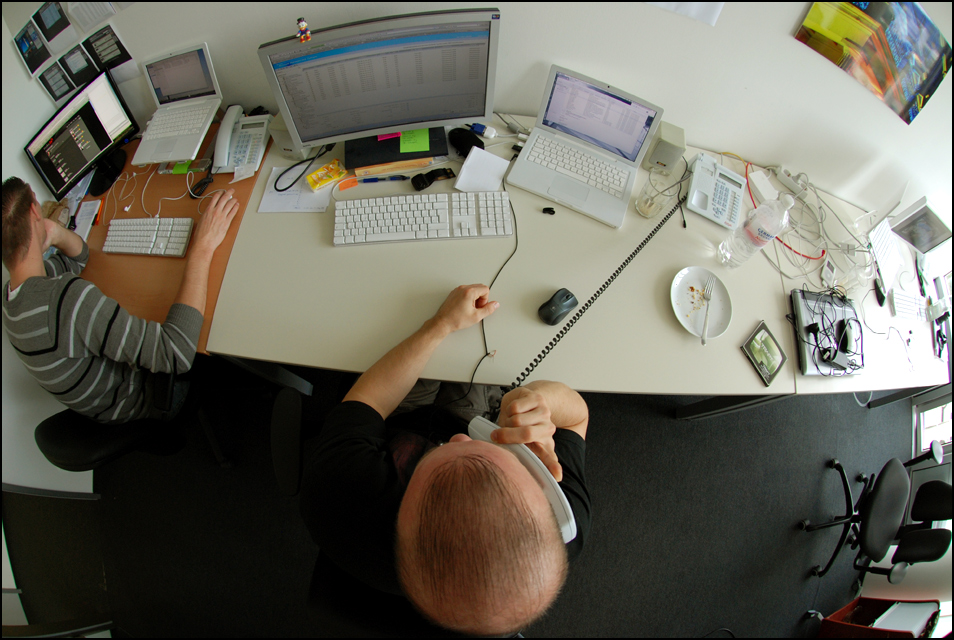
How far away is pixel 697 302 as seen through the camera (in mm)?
1154

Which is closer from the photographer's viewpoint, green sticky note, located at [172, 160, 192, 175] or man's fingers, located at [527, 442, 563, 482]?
man's fingers, located at [527, 442, 563, 482]

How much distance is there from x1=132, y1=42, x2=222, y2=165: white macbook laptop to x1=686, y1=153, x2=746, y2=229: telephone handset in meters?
1.67

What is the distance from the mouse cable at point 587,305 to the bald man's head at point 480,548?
0.43 metres

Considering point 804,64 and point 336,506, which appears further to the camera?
point 804,64

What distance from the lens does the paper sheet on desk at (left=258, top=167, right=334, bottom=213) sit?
124cm

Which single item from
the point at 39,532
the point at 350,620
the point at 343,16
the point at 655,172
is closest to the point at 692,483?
the point at 655,172

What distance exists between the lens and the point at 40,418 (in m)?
1.34

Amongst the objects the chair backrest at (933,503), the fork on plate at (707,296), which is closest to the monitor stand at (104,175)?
the fork on plate at (707,296)

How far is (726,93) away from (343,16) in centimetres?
124

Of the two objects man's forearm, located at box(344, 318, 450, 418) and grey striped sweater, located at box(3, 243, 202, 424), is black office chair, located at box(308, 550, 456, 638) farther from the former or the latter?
grey striped sweater, located at box(3, 243, 202, 424)

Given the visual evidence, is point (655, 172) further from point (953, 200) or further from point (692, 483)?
point (692, 483)

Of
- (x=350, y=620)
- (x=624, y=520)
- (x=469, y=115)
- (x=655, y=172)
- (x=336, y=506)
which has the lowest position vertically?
(x=624, y=520)

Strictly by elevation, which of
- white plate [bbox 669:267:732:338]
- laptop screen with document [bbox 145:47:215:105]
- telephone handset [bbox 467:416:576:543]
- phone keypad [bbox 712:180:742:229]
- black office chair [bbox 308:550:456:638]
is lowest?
black office chair [bbox 308:550:456:638]

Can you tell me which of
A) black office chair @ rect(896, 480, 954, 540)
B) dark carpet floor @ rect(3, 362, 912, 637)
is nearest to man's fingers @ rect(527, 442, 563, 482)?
dark carpet floor @ rect(3, 362, 912, 637)
